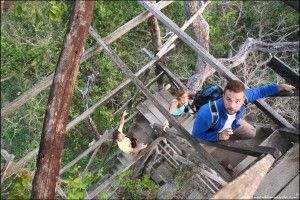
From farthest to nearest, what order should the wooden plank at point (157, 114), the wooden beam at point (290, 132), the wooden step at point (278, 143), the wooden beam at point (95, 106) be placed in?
the wooden plank at point (157, 114) → the wooden beam at point (95, 106) → the wooden step at point (278, 143) → the wooden beam at point (290, 132)

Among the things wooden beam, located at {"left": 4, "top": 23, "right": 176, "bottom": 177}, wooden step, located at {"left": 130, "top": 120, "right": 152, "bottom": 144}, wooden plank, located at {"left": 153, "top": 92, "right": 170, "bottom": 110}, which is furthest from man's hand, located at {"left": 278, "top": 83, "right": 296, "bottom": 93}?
wooden plank, located at {"left": 153, "top": 92, "right": 170, "bottom": 110}

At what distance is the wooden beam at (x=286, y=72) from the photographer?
3880 mm

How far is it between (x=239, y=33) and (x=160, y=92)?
229 inches

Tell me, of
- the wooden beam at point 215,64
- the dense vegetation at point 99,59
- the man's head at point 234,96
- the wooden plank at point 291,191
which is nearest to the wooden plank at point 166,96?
the dense vegetation at point 99,59

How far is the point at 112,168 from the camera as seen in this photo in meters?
8.85

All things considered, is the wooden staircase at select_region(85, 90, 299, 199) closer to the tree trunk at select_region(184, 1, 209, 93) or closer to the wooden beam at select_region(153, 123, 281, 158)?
the wooden beam at select_region(153, 123, 281, 158)

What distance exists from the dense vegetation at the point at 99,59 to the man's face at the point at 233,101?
17.8 feet

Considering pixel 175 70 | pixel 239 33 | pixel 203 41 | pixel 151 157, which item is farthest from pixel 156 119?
pixel 239 33

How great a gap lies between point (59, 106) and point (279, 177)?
1666 millimetres

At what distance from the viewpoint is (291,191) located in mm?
2879

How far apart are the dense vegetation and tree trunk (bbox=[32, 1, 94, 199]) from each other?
277 inches

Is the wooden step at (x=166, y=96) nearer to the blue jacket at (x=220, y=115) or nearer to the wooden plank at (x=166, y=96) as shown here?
the wooden plank at (x=166, y=96)

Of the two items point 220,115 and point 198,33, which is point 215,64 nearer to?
point 220,115

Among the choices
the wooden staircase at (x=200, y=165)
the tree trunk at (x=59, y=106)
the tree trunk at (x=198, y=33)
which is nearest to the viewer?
the tree trunk at (x=59, y=106)
